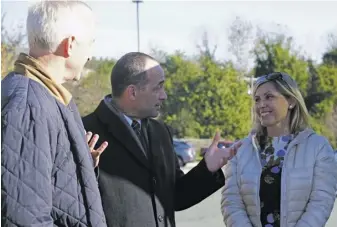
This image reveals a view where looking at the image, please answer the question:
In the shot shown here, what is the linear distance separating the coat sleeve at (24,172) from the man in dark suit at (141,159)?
1211 mm

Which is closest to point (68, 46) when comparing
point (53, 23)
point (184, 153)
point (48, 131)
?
point (53, 23)

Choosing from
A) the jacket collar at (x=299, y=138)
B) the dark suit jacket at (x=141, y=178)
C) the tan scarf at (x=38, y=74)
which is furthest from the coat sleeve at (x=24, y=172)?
the jacket collar at (x=299, y=138)

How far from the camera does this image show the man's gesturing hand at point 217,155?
339 centimetres

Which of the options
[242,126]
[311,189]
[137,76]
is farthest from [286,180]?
[242,126]

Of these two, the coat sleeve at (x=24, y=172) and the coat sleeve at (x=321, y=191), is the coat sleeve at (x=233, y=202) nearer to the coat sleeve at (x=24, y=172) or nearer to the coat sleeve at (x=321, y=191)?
the coat sleeve at (x=321, y=191)

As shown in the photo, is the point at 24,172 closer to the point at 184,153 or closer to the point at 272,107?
Result: the point at 272,107

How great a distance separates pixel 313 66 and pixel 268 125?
28060 millimetres

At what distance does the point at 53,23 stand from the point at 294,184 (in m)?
1.85

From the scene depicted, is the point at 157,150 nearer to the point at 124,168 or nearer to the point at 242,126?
the point at 124,168

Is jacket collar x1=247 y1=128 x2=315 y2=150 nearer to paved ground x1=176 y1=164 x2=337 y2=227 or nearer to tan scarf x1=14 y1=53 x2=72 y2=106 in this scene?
tan scarf x1=14 y1=53 x2=72 y2=106

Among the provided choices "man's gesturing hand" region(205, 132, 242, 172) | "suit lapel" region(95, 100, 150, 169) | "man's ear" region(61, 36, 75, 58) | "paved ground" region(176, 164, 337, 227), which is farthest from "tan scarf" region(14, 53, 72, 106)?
"paved ground" region(176, 164, 337, 227)

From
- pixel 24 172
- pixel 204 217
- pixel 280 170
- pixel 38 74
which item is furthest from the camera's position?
pixel 204 217

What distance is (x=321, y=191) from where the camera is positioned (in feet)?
11.7

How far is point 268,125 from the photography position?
3775 mm
